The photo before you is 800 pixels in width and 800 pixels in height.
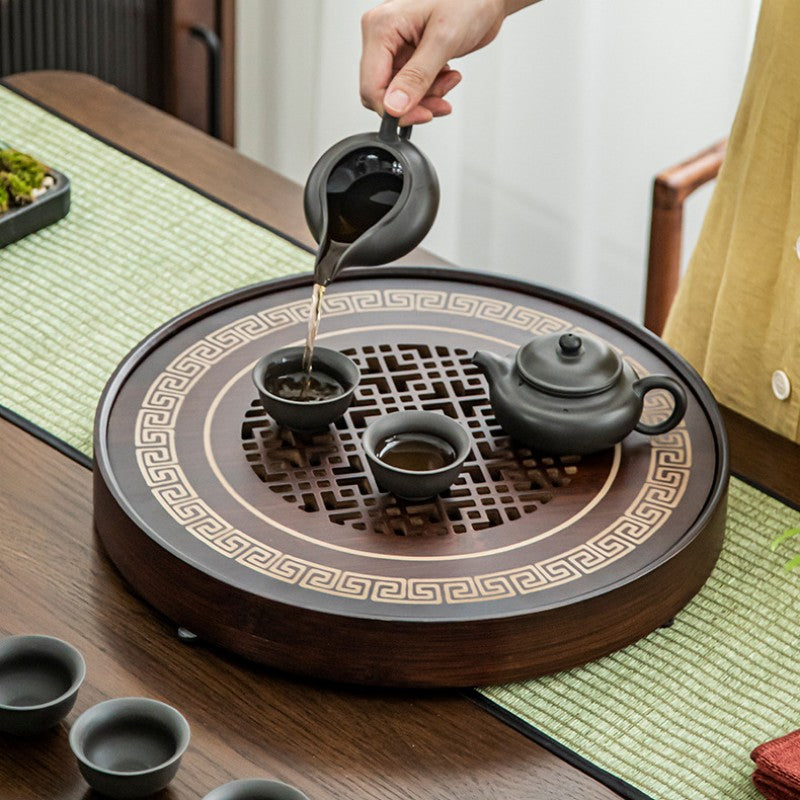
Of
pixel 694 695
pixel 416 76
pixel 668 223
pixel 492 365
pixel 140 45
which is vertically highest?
pixel 416 76

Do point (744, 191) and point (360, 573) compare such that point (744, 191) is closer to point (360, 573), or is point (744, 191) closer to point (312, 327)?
point (312, 327)

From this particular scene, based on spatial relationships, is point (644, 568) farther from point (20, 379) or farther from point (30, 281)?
point (30, 281)

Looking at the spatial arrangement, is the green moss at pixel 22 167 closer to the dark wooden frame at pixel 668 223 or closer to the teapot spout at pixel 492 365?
the teapot spout at pixel 492 365

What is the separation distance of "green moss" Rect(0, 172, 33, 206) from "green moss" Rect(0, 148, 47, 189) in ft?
0.04

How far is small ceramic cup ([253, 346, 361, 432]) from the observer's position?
149 centimetres

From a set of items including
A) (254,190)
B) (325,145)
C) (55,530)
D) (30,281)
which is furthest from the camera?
(325,145)

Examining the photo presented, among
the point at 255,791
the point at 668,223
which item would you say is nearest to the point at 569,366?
the point at 255,791

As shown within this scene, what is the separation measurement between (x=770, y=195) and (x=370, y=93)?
52 cm

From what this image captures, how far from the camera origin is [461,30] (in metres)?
1.64

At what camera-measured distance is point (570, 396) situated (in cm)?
149

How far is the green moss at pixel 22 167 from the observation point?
206cm

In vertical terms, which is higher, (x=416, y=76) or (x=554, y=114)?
(x=416, y=76)

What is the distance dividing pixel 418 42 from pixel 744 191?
17.7 inches

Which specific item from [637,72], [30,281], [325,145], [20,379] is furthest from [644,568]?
[325,145]
